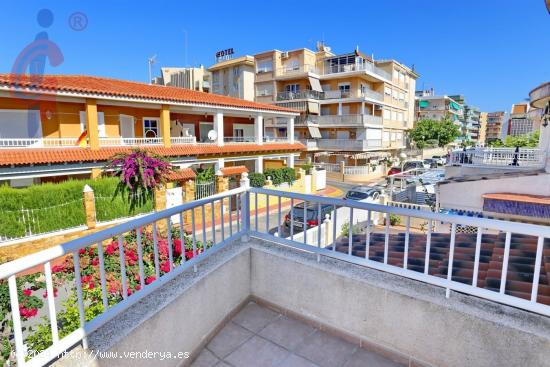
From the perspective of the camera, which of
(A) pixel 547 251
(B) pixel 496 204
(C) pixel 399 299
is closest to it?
(C) pixel 399 299

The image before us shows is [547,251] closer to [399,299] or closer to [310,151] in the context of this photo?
[399,299]

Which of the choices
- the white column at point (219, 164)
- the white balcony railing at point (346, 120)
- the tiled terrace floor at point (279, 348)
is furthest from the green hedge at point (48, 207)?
the white balcony railing at point (346, 120)

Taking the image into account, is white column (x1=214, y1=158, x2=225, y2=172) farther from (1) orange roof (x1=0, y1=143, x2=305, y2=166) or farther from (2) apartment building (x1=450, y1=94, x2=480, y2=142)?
(2) apartment building (x1=450, y1=94, x2=480, y2=142)

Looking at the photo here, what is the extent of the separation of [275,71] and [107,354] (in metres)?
35.0

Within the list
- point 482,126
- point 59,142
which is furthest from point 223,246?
point 482,126

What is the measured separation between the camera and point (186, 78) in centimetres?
3947

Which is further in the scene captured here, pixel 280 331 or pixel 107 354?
pixel 280 331

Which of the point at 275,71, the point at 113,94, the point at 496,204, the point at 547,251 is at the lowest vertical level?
the point at 496,204

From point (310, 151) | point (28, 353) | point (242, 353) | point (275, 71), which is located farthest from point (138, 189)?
point (275, 71)

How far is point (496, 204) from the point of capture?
10.4 metres

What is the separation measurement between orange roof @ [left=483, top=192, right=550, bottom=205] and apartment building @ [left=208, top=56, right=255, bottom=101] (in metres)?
28.9

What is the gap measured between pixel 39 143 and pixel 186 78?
92.9 feet

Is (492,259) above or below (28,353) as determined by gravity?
above

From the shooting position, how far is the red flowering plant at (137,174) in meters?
11.2
